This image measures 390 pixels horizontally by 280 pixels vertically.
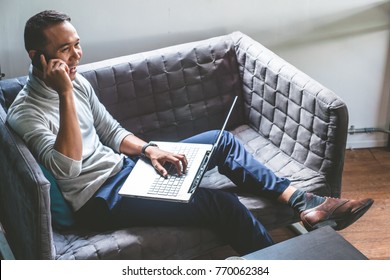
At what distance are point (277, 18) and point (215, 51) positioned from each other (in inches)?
14.3

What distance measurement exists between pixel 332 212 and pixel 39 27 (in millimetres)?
1018

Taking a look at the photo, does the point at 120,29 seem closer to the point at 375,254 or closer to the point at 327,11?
the point at 327,11

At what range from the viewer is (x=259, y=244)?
186cm

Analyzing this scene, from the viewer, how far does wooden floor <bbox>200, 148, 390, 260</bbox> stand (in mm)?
2221

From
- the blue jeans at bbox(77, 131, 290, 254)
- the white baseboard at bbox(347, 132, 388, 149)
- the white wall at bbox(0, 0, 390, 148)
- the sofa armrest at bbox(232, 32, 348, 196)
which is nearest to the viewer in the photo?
the blue jeans at bbox(77, 131, 290, 254)

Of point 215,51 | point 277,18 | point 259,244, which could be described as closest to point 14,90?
point 215,51

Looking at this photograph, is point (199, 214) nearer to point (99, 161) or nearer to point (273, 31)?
point (99, 161)

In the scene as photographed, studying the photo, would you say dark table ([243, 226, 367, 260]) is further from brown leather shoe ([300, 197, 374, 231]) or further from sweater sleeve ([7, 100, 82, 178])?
sweater sleeve ([7, 100, 82, 178])

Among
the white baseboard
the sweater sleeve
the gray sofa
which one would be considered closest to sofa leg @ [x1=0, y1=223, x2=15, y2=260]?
the gray sofa

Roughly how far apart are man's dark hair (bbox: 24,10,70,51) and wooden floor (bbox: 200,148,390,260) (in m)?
0.92

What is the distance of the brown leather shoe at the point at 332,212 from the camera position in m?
1.94

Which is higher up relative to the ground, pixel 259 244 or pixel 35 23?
pixel 35 23
